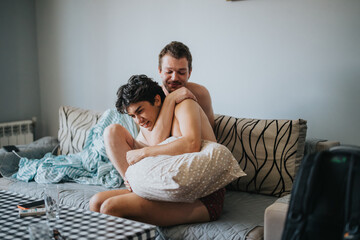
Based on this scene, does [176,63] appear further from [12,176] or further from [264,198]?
[12,176]

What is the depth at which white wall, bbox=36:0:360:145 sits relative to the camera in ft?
7.37

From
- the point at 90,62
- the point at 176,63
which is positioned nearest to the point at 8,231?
the point at 176,63

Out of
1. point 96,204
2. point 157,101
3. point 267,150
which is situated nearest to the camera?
point 96,204

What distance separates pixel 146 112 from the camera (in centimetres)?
198

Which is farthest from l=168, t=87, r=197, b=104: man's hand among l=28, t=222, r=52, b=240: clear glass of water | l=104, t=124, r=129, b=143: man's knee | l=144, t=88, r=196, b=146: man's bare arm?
l=28, t=222, r=52, b=240: clear glass of water

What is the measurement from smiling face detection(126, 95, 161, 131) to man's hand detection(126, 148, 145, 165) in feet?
0.52

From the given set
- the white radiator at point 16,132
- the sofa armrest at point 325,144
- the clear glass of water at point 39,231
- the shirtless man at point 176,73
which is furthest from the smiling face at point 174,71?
the white radiator at point 16,132

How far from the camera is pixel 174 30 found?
2.95 meters

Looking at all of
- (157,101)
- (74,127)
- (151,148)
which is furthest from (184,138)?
(74,127)

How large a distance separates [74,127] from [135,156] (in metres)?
1.24

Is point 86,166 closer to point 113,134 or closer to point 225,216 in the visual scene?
point 113,134

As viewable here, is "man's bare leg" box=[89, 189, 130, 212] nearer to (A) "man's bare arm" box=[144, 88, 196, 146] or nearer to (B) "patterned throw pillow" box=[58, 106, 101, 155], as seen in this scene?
(A) "man's bare arm" box=[144, 88, 196, 146]

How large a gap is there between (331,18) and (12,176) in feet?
7.51

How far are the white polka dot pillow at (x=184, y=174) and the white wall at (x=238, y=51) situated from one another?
2.82ft
